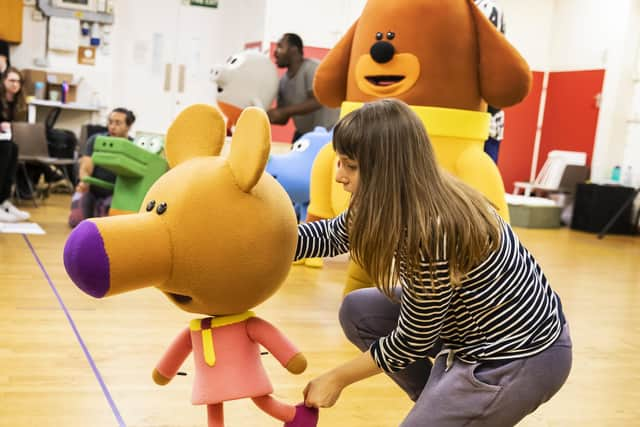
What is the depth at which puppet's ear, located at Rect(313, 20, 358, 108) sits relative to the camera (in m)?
2.95

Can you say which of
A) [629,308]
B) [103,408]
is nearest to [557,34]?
[629,308]

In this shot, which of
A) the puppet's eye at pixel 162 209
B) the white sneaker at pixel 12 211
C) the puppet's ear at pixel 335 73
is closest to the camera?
the puppet's eye at pixel 162 209

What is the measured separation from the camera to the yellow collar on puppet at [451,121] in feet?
8.59

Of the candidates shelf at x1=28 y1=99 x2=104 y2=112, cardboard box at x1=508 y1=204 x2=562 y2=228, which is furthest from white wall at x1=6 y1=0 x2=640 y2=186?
cardboard box at x1=508 y1=204 x2=562 y2=228

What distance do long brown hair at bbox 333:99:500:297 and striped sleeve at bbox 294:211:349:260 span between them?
0.29m

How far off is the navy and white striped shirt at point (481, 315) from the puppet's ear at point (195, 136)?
0.50 m

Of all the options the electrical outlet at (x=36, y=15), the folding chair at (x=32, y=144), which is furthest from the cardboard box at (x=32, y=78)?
the folding chair at (x=32, y=144)

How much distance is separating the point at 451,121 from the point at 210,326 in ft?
4.89

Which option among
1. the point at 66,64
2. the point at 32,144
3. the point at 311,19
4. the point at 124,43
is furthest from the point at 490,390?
the point at 124,43

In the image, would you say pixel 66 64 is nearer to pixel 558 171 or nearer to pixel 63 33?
pixel 63 33

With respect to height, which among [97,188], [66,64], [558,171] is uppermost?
[66,64]

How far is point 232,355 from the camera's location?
1420mm

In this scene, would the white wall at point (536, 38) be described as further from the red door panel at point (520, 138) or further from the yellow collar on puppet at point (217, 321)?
the yellow collar on puppet at point (217, 321)

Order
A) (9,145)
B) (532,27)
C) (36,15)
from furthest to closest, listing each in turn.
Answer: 1. (532,27)
2. (36,15)
3. (9,145)
